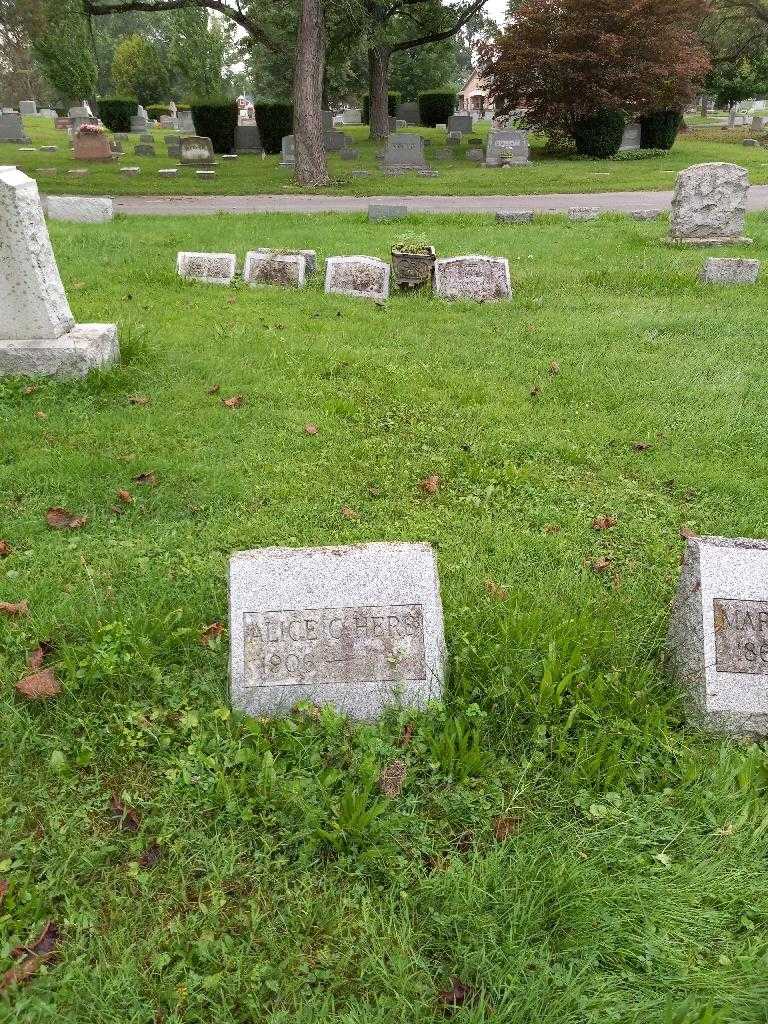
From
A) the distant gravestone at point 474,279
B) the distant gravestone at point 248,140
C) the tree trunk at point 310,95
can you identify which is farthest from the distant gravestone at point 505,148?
the distant gravestone at point 474,279

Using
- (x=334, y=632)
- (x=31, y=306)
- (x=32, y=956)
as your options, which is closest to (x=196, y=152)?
(x=31, y=306)

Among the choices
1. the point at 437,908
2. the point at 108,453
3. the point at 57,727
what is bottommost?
the point at 437,908

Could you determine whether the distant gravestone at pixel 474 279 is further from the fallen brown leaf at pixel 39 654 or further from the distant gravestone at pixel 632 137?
the distant gravestone at pixel 632 137

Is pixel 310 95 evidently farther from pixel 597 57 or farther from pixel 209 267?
pixel 597 57

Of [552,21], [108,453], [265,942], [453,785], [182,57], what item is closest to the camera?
[265,942]

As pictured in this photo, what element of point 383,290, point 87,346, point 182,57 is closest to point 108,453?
point 87,346

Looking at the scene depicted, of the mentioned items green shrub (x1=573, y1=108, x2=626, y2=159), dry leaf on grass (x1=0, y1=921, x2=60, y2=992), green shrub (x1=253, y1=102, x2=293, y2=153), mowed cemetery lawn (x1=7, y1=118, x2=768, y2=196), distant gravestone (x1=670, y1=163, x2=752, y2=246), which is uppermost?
green shrub (x1=253, y1=102, x2=293, y2=153)

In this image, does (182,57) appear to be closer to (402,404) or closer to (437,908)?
(402,404)

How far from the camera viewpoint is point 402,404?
18.1ft

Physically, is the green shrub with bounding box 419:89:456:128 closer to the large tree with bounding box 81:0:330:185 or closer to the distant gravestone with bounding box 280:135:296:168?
the distant gravestone with bounding box 280:135:296:168

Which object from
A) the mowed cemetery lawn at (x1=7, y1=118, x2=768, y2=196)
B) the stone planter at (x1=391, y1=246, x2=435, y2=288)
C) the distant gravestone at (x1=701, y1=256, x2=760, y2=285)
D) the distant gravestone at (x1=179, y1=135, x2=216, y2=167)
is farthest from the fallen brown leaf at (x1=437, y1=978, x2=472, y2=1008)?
the distant gravestone at (x1=179, y1=135, x2=216, y2=167)

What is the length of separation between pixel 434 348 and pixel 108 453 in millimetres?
3331

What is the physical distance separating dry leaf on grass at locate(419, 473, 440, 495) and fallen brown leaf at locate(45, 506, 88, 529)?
1.93m

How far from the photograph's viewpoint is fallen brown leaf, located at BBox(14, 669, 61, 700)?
2719 millimetres
